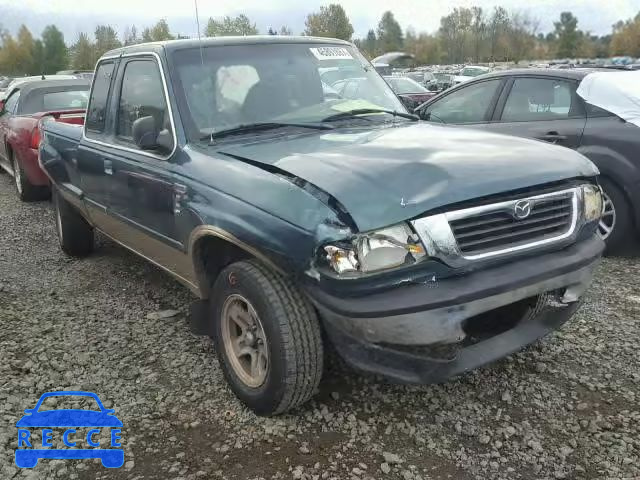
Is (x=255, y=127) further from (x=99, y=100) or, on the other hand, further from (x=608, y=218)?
(x=608, y=218)

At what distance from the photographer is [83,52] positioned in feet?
180

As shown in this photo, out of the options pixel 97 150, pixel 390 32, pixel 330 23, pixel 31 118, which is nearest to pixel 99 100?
pixel 97 150

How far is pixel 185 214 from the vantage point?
10.9 feet

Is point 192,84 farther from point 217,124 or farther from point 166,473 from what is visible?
point 166,473

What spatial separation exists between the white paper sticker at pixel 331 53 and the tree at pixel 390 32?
84.2 metres

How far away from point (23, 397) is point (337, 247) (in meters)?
2.08

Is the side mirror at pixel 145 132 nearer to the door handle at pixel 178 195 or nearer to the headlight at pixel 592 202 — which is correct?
the door handle at pixel 178 195

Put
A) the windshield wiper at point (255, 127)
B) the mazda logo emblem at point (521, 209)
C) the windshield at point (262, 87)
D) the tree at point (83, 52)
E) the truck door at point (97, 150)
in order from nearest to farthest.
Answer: the mazda logo emblem at point (521, 209) → the windshield wiper at point (255, 127) → the windshield at point (262, 87) → the truck door at point (97, 150) → the tree at point (83, 52)

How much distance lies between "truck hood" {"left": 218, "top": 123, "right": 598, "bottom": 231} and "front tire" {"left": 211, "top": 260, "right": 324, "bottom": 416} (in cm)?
54

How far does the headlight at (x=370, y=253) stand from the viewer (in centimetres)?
246

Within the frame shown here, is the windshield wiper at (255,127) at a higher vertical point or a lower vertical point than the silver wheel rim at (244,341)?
higher

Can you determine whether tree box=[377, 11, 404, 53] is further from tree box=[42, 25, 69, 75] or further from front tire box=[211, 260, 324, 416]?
front tire box=[211, 260, 324, 416]

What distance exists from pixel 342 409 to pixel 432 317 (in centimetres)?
95

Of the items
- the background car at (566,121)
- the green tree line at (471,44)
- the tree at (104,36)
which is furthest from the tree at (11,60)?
the background car at (566,121)
